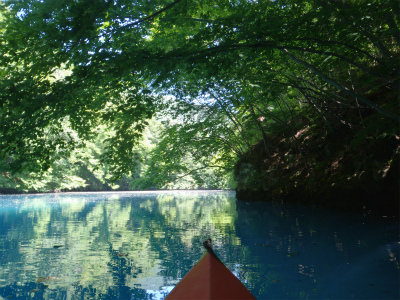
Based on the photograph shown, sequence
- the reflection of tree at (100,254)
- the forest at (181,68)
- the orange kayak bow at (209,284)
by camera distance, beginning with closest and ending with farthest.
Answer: the orange kayak bow at (209,284) < the reflection of tree at (100,254) < the forest at (181,68)

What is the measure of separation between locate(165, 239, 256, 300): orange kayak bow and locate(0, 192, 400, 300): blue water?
2.46 meters

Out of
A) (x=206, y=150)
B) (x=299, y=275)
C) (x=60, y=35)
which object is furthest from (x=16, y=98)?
(x=206, y=150)

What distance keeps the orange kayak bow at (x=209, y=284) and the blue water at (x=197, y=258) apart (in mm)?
2463

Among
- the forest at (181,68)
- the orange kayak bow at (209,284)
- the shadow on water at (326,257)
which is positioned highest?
the forest at (181,68)

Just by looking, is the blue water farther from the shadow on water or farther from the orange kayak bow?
the orange kayak bow

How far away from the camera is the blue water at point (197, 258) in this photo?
489cm

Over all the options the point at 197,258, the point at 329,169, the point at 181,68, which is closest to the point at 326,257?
the point at 197,258

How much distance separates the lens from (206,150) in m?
23.3

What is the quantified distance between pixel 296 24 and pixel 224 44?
49.9 inches

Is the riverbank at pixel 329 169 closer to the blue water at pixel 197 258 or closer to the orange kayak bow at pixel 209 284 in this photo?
the blue water at pixel 197 258

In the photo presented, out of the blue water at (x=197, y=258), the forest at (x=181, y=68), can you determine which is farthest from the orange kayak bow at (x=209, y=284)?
the forest at (x=181, y=68)

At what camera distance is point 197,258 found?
677 centimetres

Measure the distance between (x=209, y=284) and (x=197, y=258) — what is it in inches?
184

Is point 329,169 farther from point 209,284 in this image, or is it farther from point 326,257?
point 209,284
